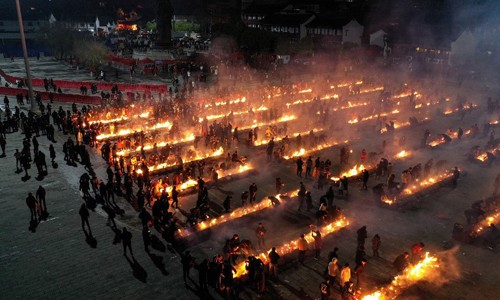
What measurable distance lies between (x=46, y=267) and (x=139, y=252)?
3023mm

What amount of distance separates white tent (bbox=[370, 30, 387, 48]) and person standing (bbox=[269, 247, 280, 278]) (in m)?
58.2

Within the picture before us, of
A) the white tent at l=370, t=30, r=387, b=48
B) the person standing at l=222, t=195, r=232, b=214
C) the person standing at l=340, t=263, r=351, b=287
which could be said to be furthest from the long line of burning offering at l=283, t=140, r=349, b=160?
the white tent at l=370, t=30, r=387, b=48

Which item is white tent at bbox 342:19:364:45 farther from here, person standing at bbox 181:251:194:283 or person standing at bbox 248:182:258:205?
person standing at bbox 181:251:194:283

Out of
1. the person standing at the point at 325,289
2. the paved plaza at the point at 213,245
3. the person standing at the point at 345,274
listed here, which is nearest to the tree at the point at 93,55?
the paved plaza at the point at 213,245

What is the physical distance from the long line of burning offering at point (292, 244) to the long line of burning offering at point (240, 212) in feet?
8.71

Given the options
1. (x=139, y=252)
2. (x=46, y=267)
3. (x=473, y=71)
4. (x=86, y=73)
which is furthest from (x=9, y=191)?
(x=473, y=71)

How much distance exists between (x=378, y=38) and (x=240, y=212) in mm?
55455

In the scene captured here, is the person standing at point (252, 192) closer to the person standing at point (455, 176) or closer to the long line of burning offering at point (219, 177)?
the long line of burning offering at point (219, 177)

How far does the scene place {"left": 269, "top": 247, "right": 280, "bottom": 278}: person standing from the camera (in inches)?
508

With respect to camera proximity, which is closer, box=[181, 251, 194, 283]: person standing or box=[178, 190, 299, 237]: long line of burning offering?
box=[181, 251, 194, 283]: person standing

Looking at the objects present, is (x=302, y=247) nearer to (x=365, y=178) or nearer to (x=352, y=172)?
(x=365, y=178)

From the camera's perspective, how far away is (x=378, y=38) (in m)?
64.8

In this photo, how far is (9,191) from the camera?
19.0 m

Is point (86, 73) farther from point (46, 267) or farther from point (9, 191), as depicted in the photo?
point (46, 267)
